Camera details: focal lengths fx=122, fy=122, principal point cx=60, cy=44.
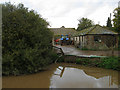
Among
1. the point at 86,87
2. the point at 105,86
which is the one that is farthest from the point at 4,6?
the point at 105,86

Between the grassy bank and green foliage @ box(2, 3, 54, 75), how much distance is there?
374 cm

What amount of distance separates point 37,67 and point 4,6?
524 cm

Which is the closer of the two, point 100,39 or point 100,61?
point 100,61

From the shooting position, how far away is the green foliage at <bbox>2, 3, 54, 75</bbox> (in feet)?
28.1

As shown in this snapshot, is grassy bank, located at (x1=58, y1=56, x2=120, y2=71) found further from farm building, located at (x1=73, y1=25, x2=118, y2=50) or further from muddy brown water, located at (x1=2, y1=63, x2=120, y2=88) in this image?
farm building, located at (x1=73, y1=25, x2=118, y2=50)

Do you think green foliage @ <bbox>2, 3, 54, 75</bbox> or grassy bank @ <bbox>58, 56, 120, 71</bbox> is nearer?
green foliage @ <bbox>2, 3, 54, 75</bbox>

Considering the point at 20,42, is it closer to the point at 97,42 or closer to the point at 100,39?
the point at 97,42

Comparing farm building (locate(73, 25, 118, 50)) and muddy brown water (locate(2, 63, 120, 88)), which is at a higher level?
farm building (locate(73, 25, 118, 50))

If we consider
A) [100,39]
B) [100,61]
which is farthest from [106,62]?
[100,39]

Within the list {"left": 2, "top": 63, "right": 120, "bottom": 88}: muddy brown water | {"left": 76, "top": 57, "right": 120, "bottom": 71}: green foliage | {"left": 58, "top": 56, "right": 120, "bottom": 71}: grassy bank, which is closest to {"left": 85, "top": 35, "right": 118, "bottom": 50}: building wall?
{"left": 58, "top": 56, "right": 120, "bottom": 71}: grassy bank

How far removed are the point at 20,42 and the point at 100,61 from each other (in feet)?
23.4

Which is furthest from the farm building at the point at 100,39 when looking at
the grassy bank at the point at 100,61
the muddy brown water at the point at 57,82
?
the muddy brown water at the point at 57,82

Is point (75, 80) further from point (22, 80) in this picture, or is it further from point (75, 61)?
point (75, 61)

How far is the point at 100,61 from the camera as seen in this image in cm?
1108
